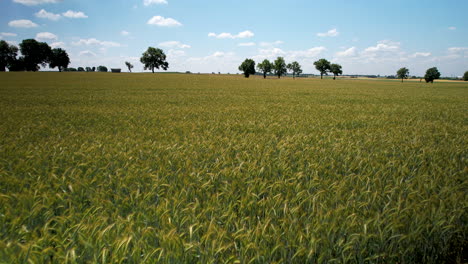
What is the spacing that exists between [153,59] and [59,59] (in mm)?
43802

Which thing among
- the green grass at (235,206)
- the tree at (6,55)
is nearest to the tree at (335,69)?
the tree at (6,55)

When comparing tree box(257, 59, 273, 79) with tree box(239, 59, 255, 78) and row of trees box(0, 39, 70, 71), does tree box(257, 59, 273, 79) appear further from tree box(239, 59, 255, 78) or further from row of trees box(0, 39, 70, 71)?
row of trees box(0, 39, 70, 71)

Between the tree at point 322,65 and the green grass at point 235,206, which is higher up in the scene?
the tree at point 322,65

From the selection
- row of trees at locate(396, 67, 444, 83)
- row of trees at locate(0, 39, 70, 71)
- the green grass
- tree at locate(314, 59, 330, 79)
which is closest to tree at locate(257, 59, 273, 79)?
tree at locate(314, 59, 330, 79)

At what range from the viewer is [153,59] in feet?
471

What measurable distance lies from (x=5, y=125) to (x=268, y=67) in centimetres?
15939

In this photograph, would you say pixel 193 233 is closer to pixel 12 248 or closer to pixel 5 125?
pixel 12 248

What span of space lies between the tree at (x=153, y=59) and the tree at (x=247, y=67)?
42.8 metres

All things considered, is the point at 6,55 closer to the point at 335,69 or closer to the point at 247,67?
the point at 247,67

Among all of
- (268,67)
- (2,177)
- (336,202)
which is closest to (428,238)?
(336,202)

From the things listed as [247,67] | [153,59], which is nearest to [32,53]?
[153,59]

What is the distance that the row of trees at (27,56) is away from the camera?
377ft

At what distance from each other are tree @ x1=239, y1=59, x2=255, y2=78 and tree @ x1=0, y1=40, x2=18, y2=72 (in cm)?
10842

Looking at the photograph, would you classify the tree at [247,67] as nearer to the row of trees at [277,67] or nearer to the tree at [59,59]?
the row of trees at [277,67]
